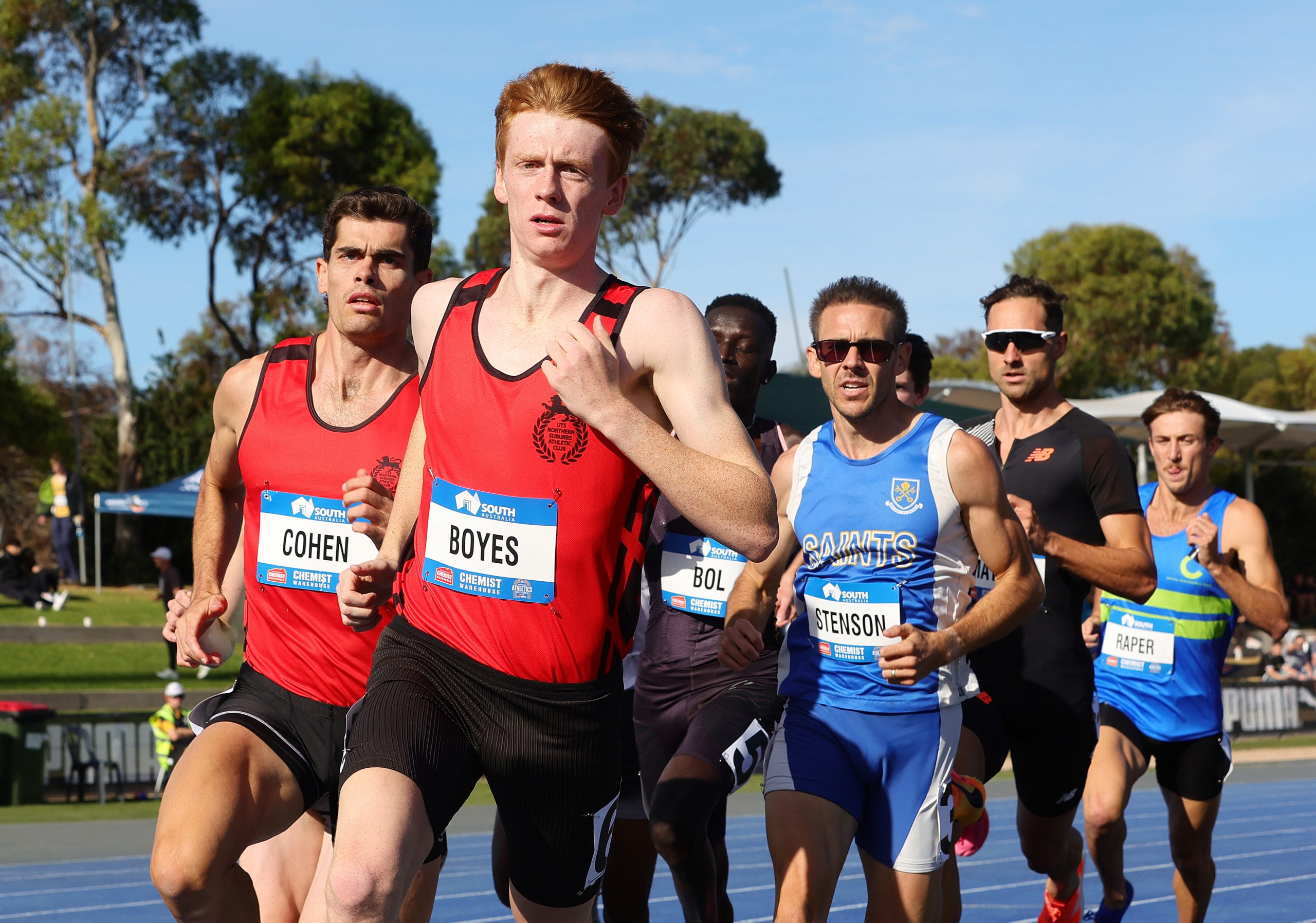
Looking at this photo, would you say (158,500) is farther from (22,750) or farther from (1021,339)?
(1021,339)

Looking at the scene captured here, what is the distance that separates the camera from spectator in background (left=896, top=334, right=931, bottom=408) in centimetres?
617

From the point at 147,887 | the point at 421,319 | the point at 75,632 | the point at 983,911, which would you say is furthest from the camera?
the point at 75,632

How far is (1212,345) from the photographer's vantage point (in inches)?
1818

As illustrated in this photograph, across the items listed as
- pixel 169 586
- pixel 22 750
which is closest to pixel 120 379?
pixel 169 586

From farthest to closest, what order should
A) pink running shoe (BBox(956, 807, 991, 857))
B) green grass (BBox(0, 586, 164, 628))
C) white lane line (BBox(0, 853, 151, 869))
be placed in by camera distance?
green grass (BBox(0, 586, 164, 628)), white lane line (BBox(0, 853, 151, 869)), pink running shoe (BBox(956, 807, 991, 857))

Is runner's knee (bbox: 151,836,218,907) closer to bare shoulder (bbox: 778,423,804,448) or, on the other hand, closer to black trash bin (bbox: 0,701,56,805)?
bare shoulder (bbox: 778,423,804,448)

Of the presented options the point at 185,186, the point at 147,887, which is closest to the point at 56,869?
the point at 147,887

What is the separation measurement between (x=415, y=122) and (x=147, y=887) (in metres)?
28.1

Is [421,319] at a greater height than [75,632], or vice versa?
[421,319]

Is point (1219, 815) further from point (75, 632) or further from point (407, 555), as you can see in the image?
point (75, 632)

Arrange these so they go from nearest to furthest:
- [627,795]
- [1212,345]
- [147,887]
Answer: [627,795] → [147,887] → [1212,345]

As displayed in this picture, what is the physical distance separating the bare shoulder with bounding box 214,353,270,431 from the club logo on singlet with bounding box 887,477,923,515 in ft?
6.17

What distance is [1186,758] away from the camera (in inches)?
253

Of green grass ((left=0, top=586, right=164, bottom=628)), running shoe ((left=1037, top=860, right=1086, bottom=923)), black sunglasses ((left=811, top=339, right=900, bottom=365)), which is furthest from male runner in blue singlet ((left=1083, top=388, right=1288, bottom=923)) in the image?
green grass ((left=0, top=586, right=164, bottom=628))
